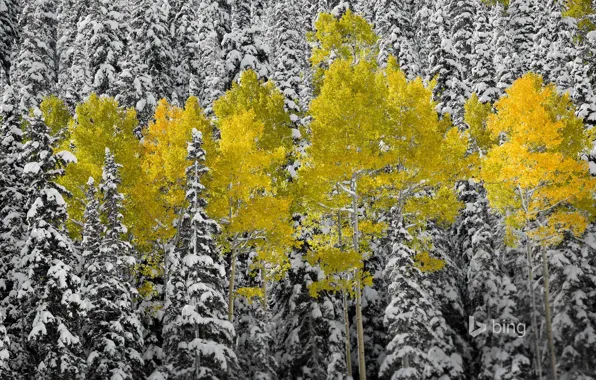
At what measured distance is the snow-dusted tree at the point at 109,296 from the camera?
22.2m

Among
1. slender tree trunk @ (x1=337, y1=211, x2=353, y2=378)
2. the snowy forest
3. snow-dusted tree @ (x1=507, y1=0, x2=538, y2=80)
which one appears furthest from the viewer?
snow-dusted tree @ (x1=507, y1=0, x2=538, y2=80)

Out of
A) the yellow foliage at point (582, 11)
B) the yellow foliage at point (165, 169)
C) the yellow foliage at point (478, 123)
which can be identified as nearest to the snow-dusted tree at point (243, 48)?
the yellow foliage at point (165, 169)

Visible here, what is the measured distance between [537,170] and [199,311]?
13.8m

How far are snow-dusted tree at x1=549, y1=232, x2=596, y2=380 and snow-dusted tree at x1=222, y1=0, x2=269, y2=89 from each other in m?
18.9

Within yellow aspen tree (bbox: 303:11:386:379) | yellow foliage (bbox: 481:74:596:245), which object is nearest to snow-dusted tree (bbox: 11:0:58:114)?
yellow aspen tree (bbox: 303:11:386:379)

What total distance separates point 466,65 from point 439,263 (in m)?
25.4

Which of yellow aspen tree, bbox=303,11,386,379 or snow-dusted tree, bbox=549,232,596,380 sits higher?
yellow aspen tree, bbox=303,11,386,379

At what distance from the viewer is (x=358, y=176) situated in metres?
22.9

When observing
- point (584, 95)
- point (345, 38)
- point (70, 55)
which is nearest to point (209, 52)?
point (70, 55)

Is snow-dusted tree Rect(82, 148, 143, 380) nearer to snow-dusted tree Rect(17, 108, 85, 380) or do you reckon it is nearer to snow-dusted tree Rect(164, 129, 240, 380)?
snow-dusted tree Rect(17, 108, 85, 380)

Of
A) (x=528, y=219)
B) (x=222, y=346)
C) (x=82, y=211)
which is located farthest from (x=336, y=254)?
(x=82, y=211)

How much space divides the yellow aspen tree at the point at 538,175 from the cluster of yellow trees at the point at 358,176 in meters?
0.05

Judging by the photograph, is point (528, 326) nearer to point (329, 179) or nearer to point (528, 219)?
point (528, 219)

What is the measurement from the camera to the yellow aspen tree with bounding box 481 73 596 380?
21.8m
